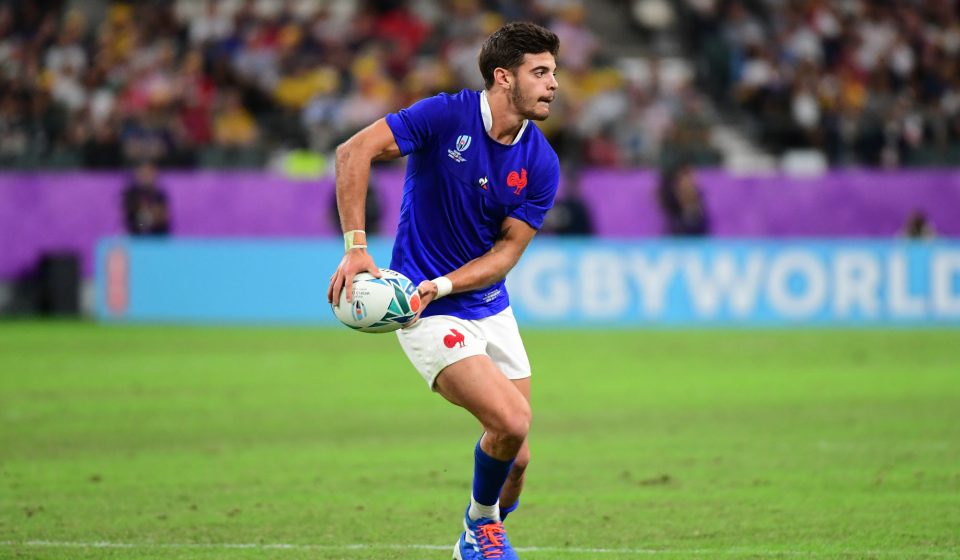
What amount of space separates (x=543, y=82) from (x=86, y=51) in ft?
68.1

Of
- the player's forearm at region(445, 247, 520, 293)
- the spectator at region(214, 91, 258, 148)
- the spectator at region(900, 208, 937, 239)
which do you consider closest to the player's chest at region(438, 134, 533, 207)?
the player's forearm at region(445, 247, 520, 293)

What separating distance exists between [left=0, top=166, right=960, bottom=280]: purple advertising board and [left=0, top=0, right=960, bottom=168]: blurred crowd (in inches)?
20.1

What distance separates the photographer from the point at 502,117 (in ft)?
22.4

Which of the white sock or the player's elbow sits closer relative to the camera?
Result: the player's elbow

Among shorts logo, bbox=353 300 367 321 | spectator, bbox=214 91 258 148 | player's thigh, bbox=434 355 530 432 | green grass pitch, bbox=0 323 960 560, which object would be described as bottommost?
green grass pitch, bbox=0 323 960 560

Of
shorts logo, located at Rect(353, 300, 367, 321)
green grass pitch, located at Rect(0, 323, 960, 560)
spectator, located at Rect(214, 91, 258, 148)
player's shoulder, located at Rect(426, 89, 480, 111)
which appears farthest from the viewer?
spectator, located at Rect(214, 91, 258, 148)

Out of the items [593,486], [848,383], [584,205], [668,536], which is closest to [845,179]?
[584,205]

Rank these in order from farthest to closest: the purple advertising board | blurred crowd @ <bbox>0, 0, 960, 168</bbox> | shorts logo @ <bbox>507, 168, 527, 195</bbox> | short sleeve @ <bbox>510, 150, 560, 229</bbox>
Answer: blurred crowd @ <bbox>0, 0, 960, 168</bbox> < the purple advertising board < short sleeve @ <bbox>510, 150, 560, 229</bbox> < shorts logo @ <bbox>507, 168, 527, 195</bbox>

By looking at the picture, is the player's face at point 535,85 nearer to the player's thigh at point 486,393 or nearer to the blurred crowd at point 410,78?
the player's thigh at point 486,393

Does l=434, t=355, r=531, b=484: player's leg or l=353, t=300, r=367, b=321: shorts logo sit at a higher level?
l=353, t=300, r=367, b=321: shorts logo

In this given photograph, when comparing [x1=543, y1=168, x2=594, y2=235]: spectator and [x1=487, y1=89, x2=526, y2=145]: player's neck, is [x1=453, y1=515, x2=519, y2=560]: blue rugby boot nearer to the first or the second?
[x1=487, y1=89, x2=526, y2=145]: player's neck

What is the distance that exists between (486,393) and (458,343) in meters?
0.29

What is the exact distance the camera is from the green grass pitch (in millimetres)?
7539

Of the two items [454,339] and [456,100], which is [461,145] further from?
[454,339]
